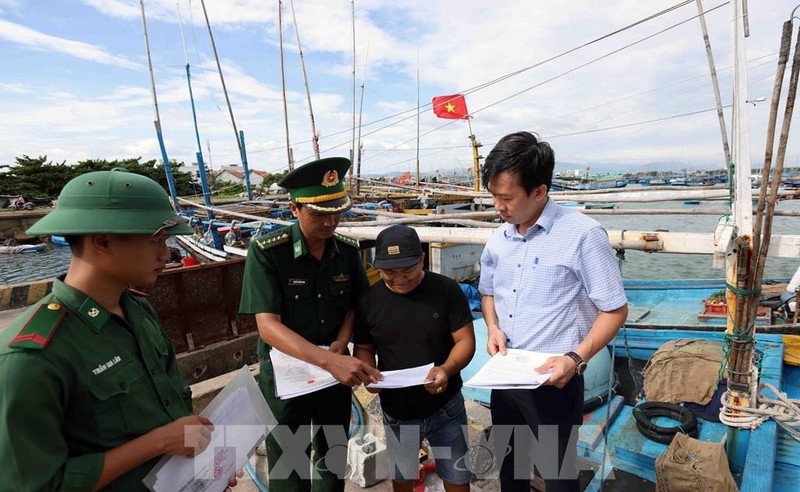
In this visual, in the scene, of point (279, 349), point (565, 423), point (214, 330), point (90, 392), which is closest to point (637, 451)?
point (565, 423)

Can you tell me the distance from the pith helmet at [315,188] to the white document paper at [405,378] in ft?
2.75

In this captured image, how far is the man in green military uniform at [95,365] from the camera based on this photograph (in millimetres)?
984

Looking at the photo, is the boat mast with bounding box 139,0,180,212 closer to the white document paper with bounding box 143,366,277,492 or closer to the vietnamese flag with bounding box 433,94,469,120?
the vietnamese flag with bounding box 433,94,469,120

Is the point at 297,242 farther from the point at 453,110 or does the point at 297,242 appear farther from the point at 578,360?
the point at 453,110

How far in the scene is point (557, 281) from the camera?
182cm

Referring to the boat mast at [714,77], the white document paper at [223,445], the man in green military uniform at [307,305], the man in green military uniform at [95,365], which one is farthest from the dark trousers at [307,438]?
the boat mast at [714,77]

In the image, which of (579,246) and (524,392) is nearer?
(579,246)

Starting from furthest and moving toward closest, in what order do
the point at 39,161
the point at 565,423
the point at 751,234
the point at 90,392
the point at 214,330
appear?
1. the point at 39,161
2. the point at 214,330
3. the point at 751,234
4. the point at 565,423
5. the point at 90,392

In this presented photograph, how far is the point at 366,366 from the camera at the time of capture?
6.04 feet

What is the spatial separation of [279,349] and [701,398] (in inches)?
180

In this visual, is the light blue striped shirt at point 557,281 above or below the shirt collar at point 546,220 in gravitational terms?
below

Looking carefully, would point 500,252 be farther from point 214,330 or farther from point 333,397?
point 214,330

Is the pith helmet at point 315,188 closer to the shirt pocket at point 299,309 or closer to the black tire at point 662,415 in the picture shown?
the shirt pocket at point 299,309

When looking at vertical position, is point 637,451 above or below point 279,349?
below
